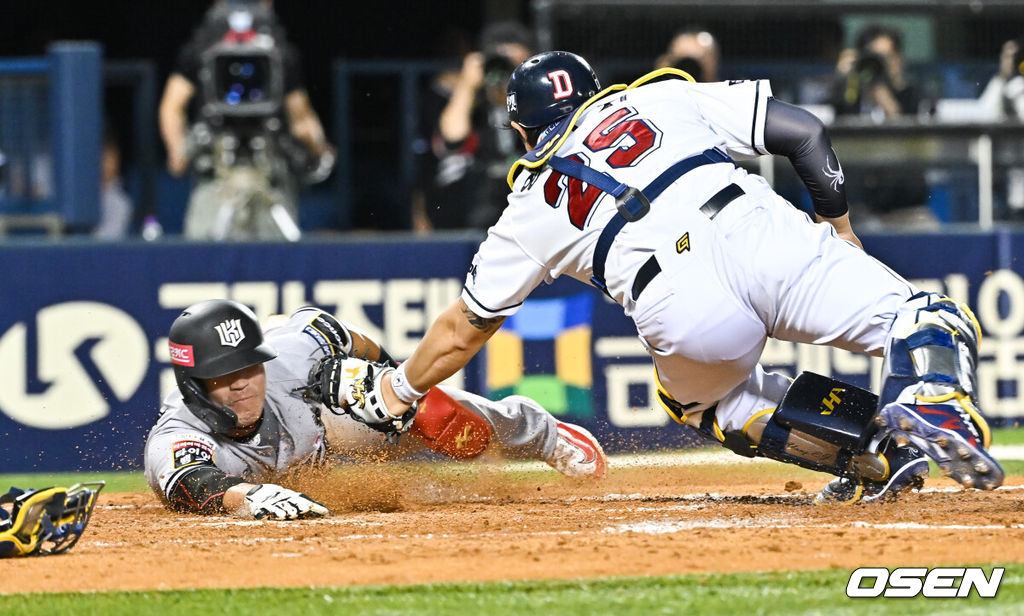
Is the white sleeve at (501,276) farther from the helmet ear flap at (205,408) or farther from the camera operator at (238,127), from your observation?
the camera operator at (238,127)

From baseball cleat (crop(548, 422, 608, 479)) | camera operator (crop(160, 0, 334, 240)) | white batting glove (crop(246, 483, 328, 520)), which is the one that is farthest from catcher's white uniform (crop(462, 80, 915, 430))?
camera operator (crop(160, 0, 334, 240))

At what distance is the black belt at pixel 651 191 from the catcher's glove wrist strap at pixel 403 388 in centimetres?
96

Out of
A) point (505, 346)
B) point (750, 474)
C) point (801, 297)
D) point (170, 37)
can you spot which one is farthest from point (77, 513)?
point (170, 37)

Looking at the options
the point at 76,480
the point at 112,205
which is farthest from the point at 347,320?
the point at 112,205

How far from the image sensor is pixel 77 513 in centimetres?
525

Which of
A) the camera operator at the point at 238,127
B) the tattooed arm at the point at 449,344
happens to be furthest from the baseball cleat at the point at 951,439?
the camera operator at the point at 238,127

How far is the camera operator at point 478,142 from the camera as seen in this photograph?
10883mm

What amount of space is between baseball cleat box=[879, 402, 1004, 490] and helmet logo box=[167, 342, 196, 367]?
3074 millimetres

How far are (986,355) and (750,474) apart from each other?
313 centimetres

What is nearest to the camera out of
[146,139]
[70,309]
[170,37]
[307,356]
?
[307,356]

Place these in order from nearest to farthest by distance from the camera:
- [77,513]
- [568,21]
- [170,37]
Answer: [77,513] → [568,21] → [170,37]

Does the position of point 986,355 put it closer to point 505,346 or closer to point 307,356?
point 505,346

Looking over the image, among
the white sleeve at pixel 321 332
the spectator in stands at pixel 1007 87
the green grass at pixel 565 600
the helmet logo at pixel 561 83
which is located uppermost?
the helmet logo at pixel 561 83

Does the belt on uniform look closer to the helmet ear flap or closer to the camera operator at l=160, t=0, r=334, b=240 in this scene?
the helmet ear flap
